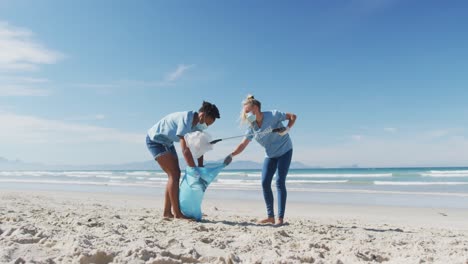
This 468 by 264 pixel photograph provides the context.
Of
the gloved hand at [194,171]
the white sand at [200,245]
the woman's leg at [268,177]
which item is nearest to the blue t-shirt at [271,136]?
the woman's leg at [268,177]

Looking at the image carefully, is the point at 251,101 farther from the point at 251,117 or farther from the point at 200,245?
the point at 200,245

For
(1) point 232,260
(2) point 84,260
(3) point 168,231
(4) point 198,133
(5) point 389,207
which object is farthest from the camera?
(5) point 389,207

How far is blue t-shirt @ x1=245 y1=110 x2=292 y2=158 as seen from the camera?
16.1 ft

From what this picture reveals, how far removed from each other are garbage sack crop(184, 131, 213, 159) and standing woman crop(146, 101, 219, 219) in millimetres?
48

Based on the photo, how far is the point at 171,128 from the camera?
4.86 meters

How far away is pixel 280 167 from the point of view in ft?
16.2

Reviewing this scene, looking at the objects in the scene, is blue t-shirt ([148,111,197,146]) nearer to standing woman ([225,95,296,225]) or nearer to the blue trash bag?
the blue trash bag

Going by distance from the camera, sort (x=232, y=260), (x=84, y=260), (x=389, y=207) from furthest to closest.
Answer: (x=389, y=207) < (x=232, y=260) < (x=84, y=260)

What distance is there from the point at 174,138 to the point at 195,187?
2.20ft

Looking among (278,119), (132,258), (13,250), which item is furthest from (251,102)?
(13,250)

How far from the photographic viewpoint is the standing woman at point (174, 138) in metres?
4.69

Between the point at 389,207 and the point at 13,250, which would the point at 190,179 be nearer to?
the point at 13,250

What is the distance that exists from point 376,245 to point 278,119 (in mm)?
1972

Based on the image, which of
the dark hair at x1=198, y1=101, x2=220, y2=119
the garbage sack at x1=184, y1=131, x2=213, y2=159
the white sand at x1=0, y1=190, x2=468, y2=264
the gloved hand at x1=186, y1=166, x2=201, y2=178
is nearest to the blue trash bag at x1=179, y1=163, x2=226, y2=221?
the gloved hand at x1=186, y1=166, x2=201, y2=178
